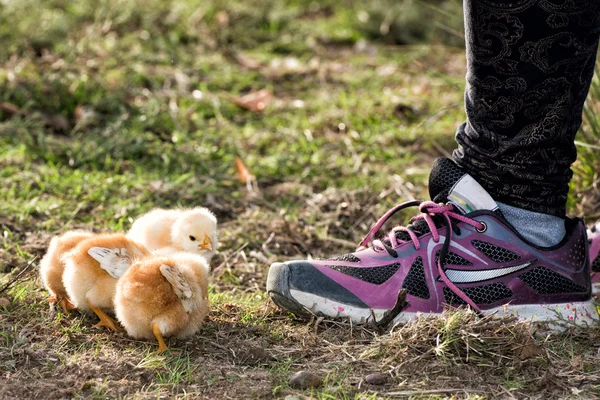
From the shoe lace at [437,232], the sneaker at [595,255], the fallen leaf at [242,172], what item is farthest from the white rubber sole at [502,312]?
the fallen leaf at [242,172]

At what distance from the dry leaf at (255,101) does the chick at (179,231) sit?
219cm

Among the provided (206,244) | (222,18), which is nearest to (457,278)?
(206,244)

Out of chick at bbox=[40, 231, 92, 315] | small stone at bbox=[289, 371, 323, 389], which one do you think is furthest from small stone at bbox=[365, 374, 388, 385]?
chick at bbox=[40, 231, 92, 315]

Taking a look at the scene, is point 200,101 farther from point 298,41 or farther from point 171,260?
point 171,260

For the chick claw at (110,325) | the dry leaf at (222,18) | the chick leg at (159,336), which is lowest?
the chick claw at (110,325)

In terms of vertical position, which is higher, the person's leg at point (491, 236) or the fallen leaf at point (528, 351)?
the person's leg at point (491, 236)

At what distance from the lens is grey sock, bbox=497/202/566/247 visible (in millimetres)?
2629

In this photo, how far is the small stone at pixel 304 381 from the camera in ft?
7.21

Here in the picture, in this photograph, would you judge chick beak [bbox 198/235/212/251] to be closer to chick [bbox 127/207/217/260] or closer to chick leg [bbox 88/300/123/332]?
chick [bbox 127/207/217/260]

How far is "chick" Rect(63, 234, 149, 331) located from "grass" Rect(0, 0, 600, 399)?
0.07 metres

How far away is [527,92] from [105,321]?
4.91ft

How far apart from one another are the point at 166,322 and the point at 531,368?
1.07 meters

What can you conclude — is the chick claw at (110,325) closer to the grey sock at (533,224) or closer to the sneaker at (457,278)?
the sneaker at (457,278)

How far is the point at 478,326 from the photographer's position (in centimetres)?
239
